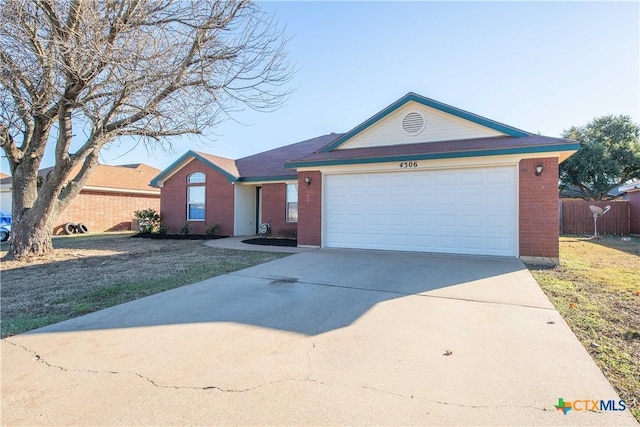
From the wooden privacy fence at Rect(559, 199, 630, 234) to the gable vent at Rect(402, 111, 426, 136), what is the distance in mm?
13597

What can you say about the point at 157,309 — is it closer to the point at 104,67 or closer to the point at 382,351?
the point at 382,351

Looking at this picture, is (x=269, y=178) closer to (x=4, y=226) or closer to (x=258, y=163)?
(x=258, y=163)

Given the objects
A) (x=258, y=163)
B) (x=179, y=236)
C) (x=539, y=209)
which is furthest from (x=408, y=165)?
(x=179, y=236)

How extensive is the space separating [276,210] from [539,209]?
10247 mm

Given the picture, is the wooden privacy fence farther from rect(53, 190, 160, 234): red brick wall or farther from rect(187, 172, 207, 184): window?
rect(53, 190, 160, 234): red brick wall

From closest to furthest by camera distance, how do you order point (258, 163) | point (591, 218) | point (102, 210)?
point (258, 163) → point (591, 218) → point (102, 210)

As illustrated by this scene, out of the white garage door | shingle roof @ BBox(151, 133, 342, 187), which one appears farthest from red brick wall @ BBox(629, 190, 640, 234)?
shingle roof @ BBox(151, 133, 342, 187)

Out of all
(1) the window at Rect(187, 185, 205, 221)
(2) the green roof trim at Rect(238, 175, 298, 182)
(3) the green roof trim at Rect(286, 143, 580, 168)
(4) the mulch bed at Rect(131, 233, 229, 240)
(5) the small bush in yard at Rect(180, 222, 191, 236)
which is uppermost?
(3) the green roof trim at Rect(286, 143, 580, 168)

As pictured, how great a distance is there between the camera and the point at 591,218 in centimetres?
1859

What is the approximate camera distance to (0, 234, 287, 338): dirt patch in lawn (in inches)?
205

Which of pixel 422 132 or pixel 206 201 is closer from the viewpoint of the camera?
pixel 422 132

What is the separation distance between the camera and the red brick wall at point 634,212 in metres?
17.7

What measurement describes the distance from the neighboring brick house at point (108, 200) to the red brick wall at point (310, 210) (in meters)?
15.5

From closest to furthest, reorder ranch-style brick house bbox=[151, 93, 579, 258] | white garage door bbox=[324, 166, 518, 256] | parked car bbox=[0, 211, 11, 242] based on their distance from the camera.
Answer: ranch-style brick house bbox=[151, 93, 579, 258]
white garage door bbox=[324, 166, 518, 256]
parked car bbox=[0, 211, 11, 242]
